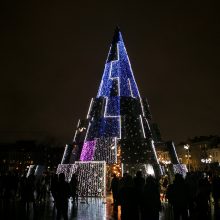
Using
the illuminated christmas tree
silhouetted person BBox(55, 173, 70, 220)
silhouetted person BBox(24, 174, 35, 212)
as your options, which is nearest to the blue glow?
the illuminated christmas tree

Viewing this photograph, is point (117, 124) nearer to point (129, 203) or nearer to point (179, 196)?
point (179, 196)

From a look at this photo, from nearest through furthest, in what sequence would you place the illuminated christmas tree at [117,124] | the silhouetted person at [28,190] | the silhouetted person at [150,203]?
the silhouetted person at [150,203] < the silhouetted person at [28,190] < the illuminated christmas tree at [117,124]

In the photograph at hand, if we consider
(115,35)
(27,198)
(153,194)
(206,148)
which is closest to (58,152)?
(206,148)

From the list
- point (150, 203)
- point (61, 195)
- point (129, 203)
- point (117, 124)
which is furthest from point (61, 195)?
point (117, 124)

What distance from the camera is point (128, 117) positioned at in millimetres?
26109

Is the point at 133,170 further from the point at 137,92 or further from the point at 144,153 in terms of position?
the point at 137,92

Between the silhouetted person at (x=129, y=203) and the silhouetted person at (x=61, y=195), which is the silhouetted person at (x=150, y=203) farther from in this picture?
the silhouetted person at (x=61, y=195)

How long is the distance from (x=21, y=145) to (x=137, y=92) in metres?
129

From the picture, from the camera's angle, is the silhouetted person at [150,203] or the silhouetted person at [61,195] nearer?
the silhouetted person at [150,203]

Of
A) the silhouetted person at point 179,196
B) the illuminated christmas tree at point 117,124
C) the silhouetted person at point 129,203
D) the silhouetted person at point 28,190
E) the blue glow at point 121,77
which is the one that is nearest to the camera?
the silhouetted person at point 129,203

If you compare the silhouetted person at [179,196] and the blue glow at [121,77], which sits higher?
the blue glow at [121,77]

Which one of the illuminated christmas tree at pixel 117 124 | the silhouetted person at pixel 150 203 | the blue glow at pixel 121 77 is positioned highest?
the blue glow at pixel 121 77

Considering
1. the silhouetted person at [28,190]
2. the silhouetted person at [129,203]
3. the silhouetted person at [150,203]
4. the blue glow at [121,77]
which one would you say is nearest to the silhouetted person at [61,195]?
the silhouetted person at [150,203]

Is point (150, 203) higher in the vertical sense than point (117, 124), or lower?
lower
